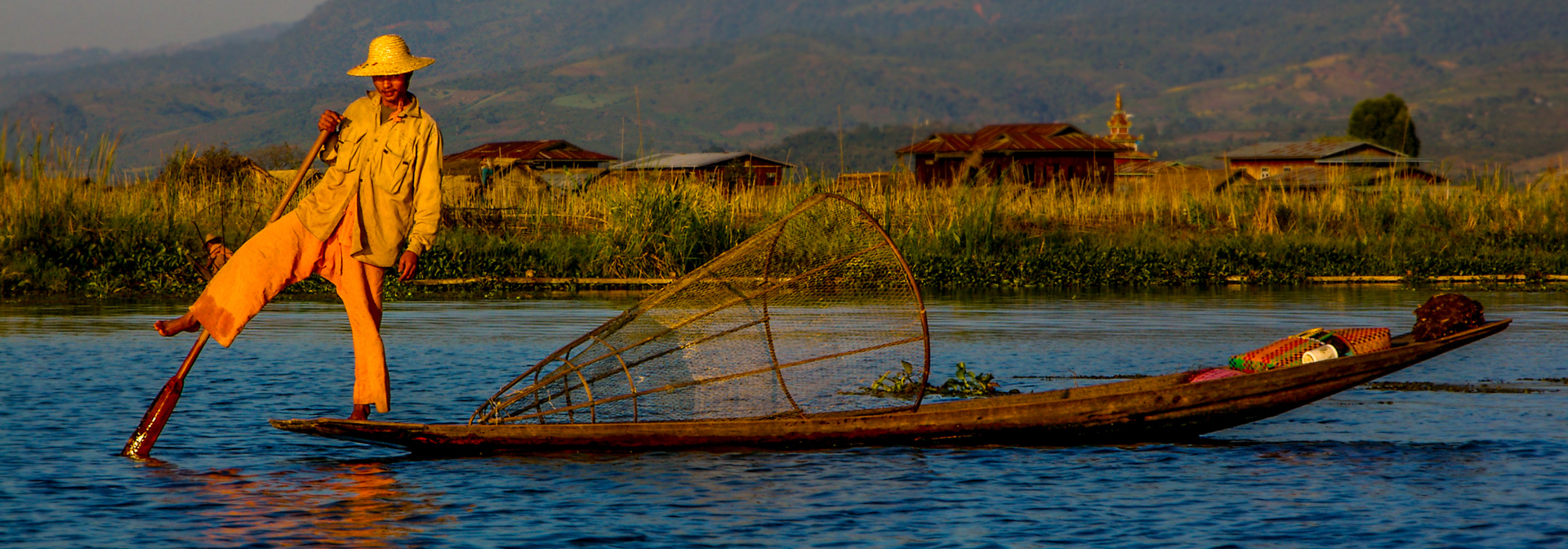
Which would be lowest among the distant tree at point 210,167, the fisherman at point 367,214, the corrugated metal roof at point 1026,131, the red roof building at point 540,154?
the fisherman at point 367,214

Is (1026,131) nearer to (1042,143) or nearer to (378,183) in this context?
(1042,143)

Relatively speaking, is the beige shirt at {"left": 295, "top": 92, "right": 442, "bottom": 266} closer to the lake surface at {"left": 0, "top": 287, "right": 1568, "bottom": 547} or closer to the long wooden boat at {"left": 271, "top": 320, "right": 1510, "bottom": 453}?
the long wooden boat at {"left": 271, "top": 320, "right": 1510, "bottom": 453}

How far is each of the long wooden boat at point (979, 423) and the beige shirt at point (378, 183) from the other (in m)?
0.87

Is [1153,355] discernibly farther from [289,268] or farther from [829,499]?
[289,268]

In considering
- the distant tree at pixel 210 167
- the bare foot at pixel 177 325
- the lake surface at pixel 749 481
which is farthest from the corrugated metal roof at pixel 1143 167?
the bare foot at pixel 177 325

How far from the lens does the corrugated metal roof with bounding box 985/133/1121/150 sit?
51.6 m

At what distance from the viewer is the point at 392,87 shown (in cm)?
687

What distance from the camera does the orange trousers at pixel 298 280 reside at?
21.7ft

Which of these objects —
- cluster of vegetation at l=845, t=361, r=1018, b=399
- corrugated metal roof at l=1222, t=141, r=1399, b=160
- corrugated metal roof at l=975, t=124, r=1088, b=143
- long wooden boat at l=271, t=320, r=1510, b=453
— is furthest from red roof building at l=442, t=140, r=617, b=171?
corrugated metal roof at l=1222, t=141, r=1399, b=160

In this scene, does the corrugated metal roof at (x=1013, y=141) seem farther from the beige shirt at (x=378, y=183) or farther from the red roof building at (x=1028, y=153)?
the beige shirt at (x=378, y=183)

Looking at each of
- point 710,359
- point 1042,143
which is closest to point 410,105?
point 710,359

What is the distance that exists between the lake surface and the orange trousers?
428 mm

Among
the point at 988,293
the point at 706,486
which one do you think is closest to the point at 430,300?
the point at 988,293

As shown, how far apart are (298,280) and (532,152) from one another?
33391 mm
